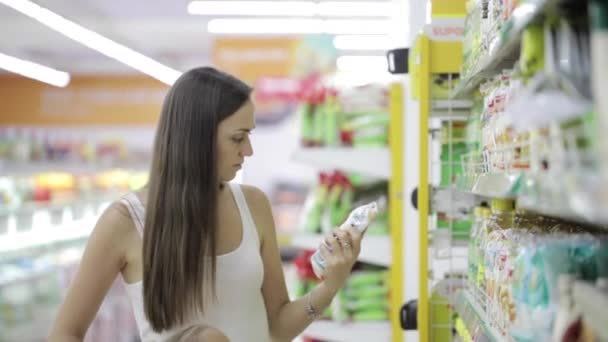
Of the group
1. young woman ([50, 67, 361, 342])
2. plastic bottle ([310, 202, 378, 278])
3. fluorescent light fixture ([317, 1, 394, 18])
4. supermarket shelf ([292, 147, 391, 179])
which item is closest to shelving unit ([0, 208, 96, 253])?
supermarket shelf ([292, 147, 391, 179])

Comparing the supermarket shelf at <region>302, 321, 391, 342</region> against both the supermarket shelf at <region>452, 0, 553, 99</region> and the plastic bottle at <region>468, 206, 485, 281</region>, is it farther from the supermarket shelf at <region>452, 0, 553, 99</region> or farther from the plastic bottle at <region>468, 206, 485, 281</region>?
the supermarket shelf at <region>452, 0, 553, 99</region>

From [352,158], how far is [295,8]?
5.03 m

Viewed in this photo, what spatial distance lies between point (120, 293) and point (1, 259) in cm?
132

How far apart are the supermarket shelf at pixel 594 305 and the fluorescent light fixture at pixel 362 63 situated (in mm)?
10524

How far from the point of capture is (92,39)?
34.0 ft

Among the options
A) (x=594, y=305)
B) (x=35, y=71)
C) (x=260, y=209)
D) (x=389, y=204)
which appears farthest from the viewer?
(x=35, y=71)

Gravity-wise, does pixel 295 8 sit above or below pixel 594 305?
above

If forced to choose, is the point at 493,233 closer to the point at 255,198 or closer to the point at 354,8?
the point at 255,198

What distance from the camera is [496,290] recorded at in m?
1.56

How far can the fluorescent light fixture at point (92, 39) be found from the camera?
8648mm

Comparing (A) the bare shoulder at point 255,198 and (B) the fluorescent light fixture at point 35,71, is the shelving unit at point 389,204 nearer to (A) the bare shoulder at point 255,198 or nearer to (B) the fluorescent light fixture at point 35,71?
(A) the bare shoulder at point 255,198

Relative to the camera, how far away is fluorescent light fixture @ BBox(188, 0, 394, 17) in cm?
855

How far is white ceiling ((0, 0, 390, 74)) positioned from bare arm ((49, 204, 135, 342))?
7974mm

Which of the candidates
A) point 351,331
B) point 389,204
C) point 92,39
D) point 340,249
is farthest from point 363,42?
point 340,249
